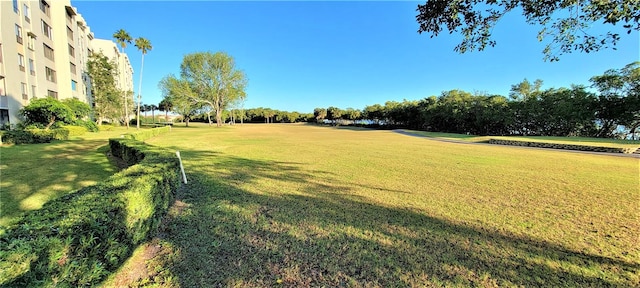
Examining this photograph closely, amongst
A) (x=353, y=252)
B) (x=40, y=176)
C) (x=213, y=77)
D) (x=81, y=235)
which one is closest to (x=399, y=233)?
(x=353, y=252)

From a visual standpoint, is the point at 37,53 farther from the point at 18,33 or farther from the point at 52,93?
the point at 52,93

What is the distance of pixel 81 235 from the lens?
241 cm

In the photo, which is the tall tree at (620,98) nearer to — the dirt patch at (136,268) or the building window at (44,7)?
the dirt patch at (136,268)

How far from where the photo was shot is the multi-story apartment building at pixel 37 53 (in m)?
19.1

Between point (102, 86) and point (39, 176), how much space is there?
3902cm

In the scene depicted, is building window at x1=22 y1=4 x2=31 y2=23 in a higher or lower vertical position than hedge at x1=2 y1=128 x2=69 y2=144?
higher

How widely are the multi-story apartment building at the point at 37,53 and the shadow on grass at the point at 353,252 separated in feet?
84.7

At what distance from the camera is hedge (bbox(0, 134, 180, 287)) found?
191cm

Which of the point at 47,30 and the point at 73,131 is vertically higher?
the point at 47,30

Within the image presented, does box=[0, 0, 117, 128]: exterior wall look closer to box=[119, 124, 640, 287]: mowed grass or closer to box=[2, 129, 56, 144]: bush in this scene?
box=[2, 129, 56, 144]: bush

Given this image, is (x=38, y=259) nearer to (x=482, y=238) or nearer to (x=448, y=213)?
(x=482, y=238)

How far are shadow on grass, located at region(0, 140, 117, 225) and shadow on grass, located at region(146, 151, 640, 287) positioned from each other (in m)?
2.74

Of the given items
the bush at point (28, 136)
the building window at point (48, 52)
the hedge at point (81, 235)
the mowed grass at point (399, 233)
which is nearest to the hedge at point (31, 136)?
the bush at point (28, 136)

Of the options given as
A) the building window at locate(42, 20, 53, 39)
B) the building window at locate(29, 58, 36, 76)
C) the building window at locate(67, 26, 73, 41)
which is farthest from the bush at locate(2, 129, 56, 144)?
the building window at locate(67, 26, 73, 41)
